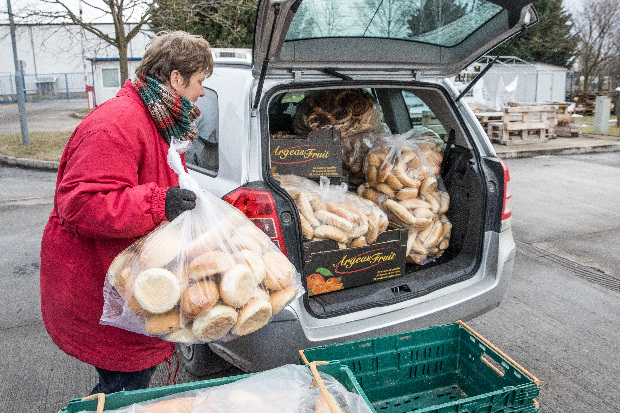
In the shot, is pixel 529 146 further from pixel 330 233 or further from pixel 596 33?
pixel 596 33

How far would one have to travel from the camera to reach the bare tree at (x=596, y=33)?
26984mm

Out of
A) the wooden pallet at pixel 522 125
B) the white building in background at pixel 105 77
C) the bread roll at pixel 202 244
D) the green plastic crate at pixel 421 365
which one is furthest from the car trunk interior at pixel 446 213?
the white building in background at pixel 105 77

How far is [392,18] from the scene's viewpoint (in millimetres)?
2916

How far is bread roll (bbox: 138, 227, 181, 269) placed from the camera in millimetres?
1668

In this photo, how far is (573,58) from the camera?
3102 cm

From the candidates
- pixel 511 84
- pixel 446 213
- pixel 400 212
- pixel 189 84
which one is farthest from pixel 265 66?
pixel 511 84

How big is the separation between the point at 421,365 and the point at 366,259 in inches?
36.0

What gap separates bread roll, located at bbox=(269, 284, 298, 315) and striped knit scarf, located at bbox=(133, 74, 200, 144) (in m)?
0.69

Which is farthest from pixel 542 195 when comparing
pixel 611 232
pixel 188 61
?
pixel 188 61

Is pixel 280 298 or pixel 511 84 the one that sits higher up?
pixel 511 84

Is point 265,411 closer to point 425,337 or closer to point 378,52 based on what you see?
point 425,337

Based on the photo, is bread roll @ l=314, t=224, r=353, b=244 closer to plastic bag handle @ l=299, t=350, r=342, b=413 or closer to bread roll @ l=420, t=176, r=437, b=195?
bread roll @ l=420, t=176, r=437, b=195

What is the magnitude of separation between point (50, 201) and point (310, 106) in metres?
5.33

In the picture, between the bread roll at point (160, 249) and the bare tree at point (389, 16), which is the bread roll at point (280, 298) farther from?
the bare tree at point (389, 16)
